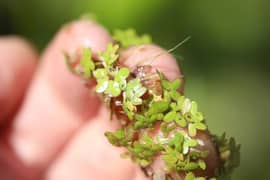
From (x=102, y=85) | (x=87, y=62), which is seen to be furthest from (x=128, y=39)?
(x=102, y=85)

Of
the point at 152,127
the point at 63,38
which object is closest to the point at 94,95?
the point at 63,38

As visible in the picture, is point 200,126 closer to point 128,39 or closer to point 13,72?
point 128,39

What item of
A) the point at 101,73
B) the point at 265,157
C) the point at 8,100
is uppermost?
the point at 101,73

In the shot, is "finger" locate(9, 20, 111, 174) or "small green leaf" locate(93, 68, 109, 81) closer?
"small green leaf" locate(93, 68, 109, 81)

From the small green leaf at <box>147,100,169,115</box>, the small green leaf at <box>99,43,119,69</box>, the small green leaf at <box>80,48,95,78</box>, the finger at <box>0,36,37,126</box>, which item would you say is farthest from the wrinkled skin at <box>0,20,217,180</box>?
the small green leaf at <box>147,100,169,115</box>

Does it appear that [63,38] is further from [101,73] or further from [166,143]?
[166,143]

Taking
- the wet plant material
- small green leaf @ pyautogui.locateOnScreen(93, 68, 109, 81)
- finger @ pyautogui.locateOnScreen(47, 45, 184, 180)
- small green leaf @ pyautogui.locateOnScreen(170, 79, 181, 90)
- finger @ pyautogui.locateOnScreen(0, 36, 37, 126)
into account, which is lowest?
finger @ pyautogui.locateOnScreen(47, 45, 184, 180)

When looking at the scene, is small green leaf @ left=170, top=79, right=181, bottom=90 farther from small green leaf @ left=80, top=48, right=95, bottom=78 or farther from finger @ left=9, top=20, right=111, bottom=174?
finger @ left=9, top=20, right=111, bottom=174
